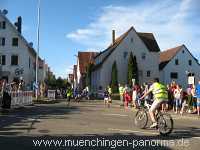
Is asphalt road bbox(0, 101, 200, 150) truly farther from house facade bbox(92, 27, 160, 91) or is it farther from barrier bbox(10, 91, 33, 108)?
house facade bbox(92, 27, 160, 91)

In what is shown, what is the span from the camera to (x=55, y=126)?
56.3ft

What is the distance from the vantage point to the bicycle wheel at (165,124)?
1530 centimetres

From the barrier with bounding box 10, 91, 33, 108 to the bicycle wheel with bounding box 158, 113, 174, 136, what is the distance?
1402 cm

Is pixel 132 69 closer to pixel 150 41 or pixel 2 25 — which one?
pixel 150 41

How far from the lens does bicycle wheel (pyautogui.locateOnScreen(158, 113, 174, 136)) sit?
1530 centimetres

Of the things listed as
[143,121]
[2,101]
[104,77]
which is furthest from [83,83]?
[143,121]

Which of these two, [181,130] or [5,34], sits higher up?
[5,34]

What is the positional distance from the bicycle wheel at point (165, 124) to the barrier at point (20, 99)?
1402 cm

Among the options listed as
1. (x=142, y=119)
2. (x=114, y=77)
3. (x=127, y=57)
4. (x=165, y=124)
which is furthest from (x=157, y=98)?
(x=127, y=57)

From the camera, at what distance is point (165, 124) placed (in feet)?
50.8

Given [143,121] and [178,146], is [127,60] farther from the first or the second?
[178,146]

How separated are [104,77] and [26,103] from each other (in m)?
45.1

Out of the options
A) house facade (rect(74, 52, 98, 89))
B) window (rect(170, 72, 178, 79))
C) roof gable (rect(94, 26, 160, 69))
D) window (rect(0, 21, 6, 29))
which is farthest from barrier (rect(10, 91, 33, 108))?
house facade (rect(74, 52, 98, 89))

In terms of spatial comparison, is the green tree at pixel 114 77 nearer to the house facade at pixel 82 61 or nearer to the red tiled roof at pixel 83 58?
the house facade at pixel 82 61
